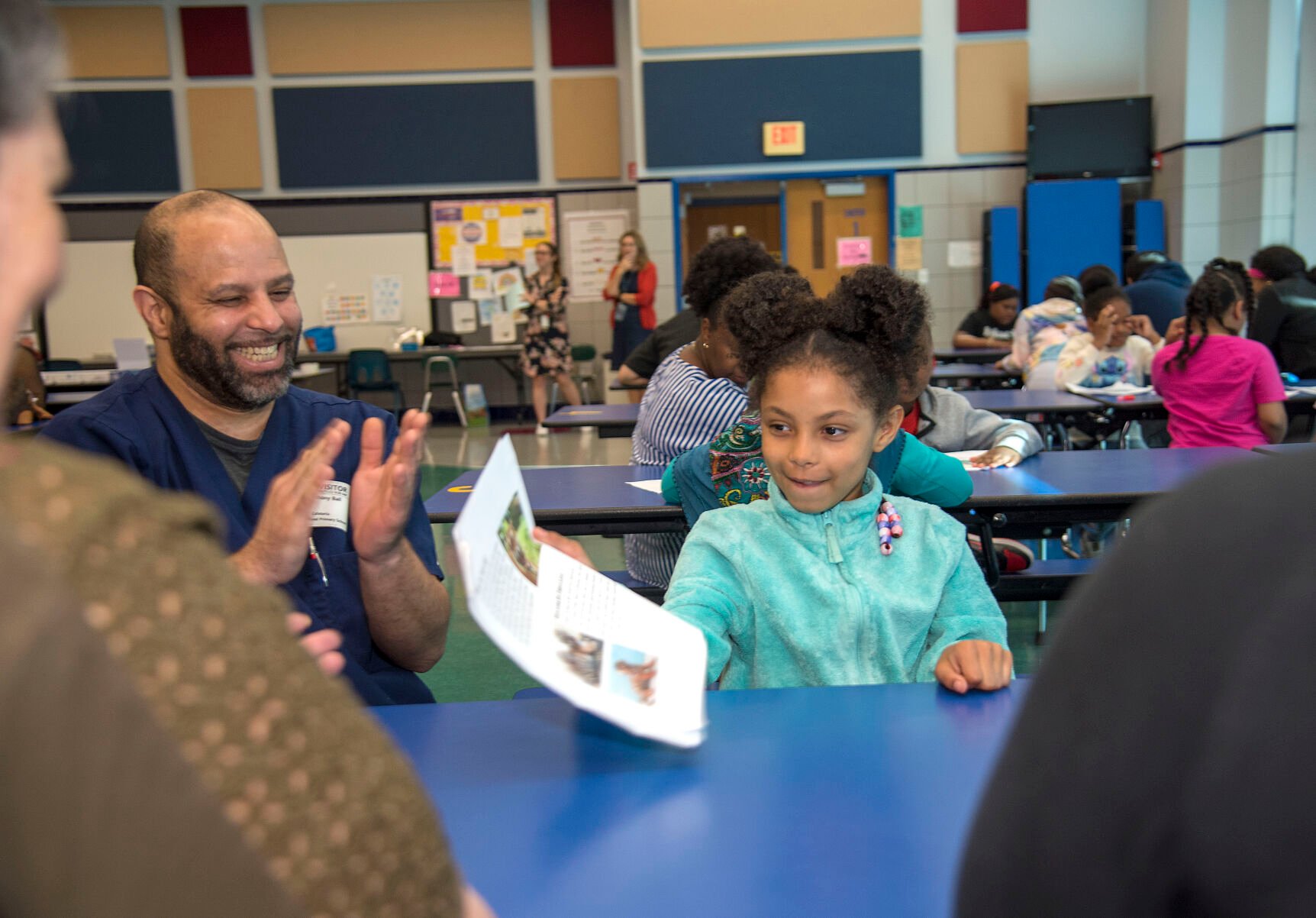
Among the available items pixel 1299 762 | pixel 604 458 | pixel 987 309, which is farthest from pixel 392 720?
pixel 987 309

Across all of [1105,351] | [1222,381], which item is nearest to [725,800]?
[1222,381]

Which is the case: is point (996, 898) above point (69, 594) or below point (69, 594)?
below

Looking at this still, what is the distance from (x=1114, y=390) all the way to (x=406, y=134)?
314 inches

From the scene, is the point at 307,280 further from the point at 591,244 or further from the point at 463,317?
the point at 591,244

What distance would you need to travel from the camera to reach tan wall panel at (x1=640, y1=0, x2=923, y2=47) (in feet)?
31.6

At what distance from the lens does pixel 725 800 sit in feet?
3.18

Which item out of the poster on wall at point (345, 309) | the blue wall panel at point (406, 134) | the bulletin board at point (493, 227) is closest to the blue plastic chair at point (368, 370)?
the poster on wall at point (345, 309)

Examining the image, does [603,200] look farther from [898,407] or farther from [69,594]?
[69,594]

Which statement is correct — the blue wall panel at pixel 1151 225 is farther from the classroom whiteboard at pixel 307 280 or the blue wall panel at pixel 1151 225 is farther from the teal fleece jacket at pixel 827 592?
the teal fleece jacket at pixel 827 592

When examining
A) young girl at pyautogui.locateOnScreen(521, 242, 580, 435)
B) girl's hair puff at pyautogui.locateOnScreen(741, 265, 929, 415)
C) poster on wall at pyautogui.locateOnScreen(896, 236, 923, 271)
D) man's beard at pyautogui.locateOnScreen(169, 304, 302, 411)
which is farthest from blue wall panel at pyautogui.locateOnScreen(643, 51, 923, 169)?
man's beard at pyautogui.locateOnScreen(169, 304, 302, 411)

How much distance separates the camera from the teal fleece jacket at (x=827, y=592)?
1.58 meters

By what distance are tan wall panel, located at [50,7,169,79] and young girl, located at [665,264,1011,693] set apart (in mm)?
10918

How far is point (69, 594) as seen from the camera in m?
0.36

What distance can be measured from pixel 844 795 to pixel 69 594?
0.75 meters
